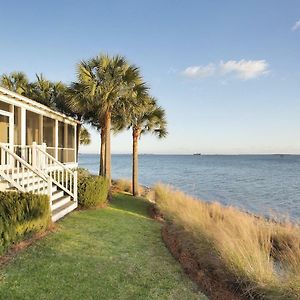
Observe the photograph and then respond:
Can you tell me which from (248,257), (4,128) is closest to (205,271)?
(248,257)

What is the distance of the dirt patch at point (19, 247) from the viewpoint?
230 inches

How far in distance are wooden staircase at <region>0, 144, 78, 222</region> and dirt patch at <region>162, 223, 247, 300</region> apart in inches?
147

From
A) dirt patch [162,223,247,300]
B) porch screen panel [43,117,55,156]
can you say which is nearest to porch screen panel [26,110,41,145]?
porch screen panel [43,117,55,156]

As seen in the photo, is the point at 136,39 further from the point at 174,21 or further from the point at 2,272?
the point at 2,272

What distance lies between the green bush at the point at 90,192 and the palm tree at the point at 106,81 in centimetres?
507

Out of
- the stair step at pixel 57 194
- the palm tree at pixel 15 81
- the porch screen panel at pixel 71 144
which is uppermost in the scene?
the palm tree at pixel 15 81

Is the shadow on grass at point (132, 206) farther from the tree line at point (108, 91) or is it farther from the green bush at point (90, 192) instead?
the tree line at point (108, 91)

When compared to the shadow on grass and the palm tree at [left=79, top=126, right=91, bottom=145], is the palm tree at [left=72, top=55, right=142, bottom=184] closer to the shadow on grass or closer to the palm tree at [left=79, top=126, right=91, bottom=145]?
the shadow on grass

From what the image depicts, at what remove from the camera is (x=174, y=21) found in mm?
14609

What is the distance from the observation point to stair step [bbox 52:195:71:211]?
9.80 m

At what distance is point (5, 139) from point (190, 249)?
9.34 m

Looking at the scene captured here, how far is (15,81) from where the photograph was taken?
22.2 m

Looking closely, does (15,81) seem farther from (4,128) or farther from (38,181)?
(38,181)

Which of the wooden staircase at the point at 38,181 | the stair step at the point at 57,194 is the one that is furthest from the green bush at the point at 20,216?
the stair step at the point at 57,194
